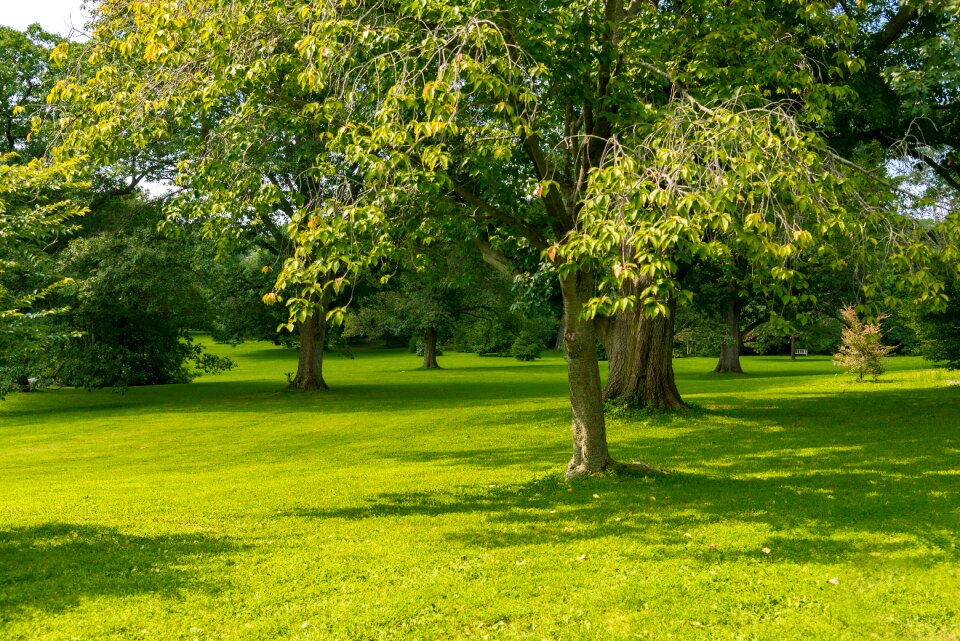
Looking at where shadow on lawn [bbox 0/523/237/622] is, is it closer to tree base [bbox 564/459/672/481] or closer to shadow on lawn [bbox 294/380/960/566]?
shadow on lawn [bbox 294/380/960/566]

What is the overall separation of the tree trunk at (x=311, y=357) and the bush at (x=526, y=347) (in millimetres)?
27723

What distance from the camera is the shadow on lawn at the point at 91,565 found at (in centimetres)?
615

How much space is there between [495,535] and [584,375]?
2768mm

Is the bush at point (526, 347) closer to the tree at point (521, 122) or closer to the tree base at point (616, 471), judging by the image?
the tree at point (521, 122)

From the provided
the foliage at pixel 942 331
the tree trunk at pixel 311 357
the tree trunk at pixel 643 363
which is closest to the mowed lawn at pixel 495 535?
the tree trunk at pixel 643 363

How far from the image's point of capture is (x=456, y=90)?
7145mm

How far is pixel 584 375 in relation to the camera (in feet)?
32.6

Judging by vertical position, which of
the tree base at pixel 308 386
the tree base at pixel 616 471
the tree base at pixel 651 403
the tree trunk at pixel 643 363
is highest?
the tree trunk at pixel 643 363

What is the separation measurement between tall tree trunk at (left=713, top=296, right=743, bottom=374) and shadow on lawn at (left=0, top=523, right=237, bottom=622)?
34047mm

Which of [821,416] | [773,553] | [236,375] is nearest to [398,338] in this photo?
[236,375]

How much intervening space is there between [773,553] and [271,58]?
7.38 m

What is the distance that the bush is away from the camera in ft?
192

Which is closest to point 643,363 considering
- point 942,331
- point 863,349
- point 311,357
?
point 942,331

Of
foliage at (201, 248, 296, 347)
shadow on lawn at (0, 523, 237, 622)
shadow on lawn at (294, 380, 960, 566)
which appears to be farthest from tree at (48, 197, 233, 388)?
shadow on lawn at (0, 523, 237, 622)
